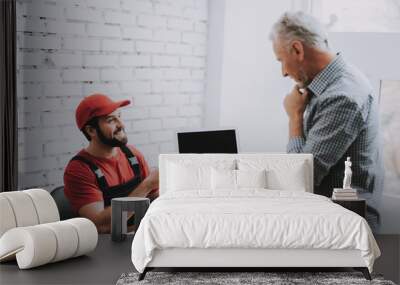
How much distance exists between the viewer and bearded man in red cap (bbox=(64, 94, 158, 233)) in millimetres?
7570

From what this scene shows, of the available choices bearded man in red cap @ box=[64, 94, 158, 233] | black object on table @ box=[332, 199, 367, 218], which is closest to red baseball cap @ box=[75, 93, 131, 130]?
bearded man in red cap @ box=[64, 94, 158, 233]

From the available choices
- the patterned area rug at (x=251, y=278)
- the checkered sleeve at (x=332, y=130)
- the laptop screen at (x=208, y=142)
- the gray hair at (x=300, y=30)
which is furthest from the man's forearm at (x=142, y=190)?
the patterned area rug at (x=251, y=278)

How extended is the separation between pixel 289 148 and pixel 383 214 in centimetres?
116

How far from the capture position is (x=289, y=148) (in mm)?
7629

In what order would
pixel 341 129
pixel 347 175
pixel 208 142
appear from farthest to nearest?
pixel 341 129
pixel 208 142
pixel 347 175

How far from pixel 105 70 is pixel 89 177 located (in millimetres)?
1086

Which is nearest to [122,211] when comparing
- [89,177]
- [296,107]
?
[89,177]

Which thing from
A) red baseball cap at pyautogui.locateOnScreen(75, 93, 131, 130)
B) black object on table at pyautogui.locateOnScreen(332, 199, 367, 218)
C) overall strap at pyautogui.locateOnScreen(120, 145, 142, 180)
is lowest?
black object on table at pyautogui.locateOnScreen(332, 199, 367, 218)

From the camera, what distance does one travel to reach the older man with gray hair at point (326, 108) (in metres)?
7.47

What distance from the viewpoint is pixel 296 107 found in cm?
762

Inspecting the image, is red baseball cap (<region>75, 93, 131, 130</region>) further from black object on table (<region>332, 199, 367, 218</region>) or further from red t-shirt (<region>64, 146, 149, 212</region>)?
black object on table (<region>332, 199, 367, 218</region>)

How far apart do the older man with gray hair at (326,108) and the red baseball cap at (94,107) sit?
174 cm

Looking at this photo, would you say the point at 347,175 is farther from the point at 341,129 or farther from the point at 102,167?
the point at 102,167

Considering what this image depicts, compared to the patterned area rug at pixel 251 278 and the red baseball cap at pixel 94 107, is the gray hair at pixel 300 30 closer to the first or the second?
the red baseball cap at pixel 94 107
